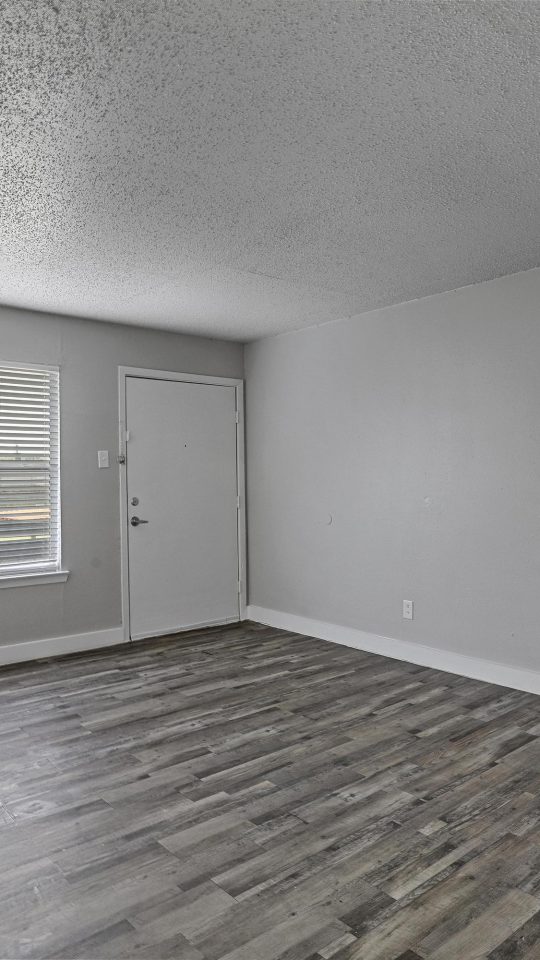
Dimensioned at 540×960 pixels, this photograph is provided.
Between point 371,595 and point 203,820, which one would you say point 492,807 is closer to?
point 203,820

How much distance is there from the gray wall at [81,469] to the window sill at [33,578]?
4 centimetres

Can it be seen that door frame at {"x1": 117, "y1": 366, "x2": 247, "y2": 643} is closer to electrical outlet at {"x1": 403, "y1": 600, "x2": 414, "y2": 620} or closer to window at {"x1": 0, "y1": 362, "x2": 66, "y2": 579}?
window at {"x1": 0, "y1": 362, "x2": 66, "y2": 579}

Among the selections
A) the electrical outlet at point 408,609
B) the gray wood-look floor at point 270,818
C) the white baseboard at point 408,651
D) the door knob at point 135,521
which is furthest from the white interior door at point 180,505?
the electrical outlet at point 408,609

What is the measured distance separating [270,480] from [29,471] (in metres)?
1.97

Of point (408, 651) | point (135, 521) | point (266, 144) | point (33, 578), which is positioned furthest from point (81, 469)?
point (266, 144)

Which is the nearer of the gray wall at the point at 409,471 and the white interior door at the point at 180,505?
the gray wall at the point at 409,471

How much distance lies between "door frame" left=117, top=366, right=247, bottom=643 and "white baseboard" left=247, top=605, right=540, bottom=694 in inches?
18.6

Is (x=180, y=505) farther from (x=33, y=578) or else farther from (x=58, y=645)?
(x=58, y=645)

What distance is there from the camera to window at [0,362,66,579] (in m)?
4.54

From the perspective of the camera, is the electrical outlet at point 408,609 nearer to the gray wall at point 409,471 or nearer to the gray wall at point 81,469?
the gray wall at point 409,471

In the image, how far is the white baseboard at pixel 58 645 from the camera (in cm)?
450

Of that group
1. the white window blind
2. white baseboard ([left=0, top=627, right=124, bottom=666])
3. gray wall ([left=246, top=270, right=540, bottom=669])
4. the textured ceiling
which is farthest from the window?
gray wall ([left=246, top=270, right=540, bottom=669])

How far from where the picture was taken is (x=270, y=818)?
2.42m

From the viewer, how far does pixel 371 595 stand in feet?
15.5
